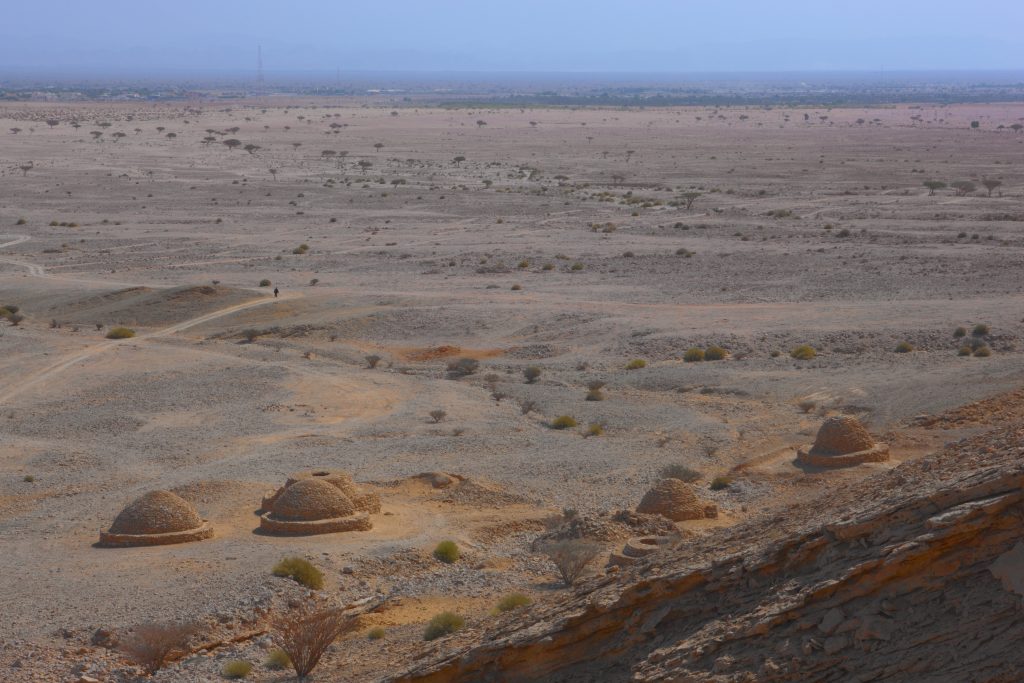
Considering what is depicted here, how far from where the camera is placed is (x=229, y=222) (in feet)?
235

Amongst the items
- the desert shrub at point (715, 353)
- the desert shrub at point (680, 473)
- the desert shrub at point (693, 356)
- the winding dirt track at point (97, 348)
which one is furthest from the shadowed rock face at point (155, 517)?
the desert shrub at point (715, 353)

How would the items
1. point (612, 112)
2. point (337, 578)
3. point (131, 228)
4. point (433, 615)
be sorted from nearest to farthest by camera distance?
point (433, 615) → point (337, 578) → point (131, 228) → point (612, 112)

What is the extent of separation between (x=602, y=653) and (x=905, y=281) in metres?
40.0

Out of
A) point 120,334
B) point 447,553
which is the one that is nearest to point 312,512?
point 447,553

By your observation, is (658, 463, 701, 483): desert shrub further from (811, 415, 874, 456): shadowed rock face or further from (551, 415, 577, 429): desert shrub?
(551, 415, 577, 429): desert shrub

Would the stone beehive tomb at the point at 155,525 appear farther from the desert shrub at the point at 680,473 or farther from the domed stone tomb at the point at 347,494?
the desert shrub at the point at 680,473

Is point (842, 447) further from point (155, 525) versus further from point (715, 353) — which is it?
point (155, 525)

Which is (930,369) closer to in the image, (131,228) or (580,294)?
(580,294)

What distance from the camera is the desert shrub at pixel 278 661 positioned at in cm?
→ 1559

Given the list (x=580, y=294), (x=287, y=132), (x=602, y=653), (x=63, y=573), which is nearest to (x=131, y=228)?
(x=580, y=294)

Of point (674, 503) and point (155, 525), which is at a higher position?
point (674, 503)

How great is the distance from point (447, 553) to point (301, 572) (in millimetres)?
2480

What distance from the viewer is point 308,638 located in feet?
49.2

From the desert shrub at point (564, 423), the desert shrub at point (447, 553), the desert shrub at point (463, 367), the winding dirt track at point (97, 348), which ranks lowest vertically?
the winding dirt track at point (97, 348)
